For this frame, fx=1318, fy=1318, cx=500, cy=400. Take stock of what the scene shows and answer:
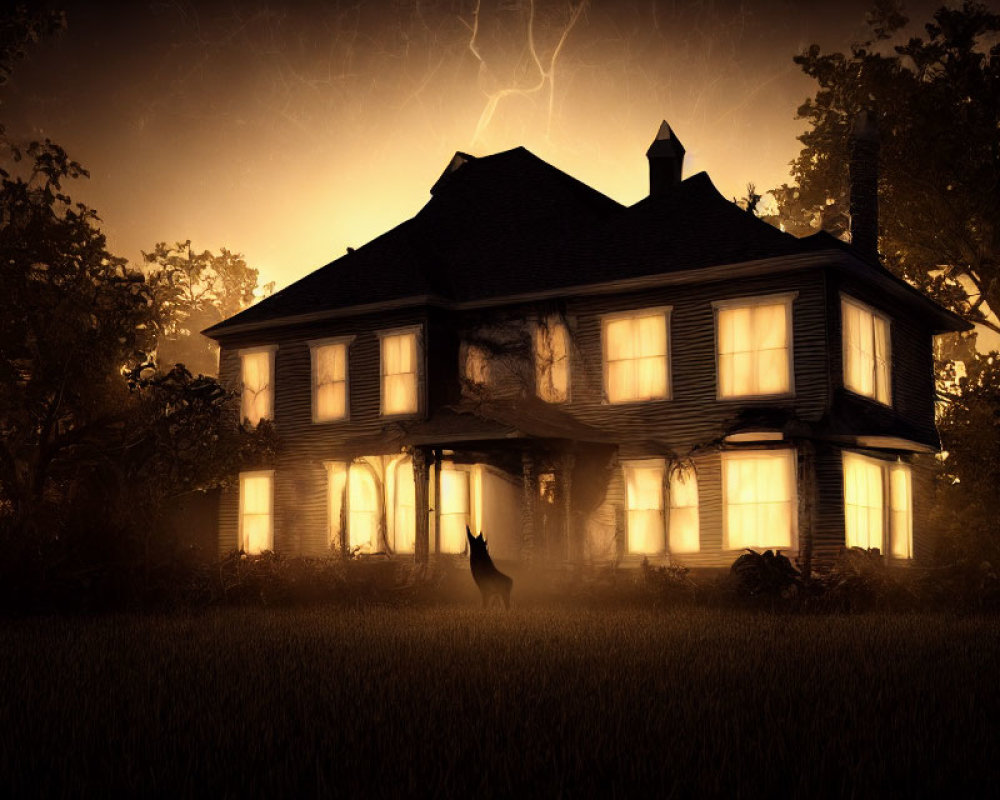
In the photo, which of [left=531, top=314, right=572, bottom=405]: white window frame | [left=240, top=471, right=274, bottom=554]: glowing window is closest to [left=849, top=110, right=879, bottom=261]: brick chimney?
[left=531, top=314, right=572, bottom=405]: white window frame

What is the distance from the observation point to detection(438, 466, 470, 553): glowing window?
30234mm

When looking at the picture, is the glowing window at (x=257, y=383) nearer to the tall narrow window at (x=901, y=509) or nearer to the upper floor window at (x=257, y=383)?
the upper floor window at (x=257, y=383)

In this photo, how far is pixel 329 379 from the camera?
3241 centimetres

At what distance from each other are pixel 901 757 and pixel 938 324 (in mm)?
26471

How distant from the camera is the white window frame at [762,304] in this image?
26359mm

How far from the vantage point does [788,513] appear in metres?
26.2

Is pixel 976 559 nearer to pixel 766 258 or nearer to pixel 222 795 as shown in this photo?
pixel 766 258

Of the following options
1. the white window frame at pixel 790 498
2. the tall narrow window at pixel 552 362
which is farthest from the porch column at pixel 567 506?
the white window frame at pixel 790 498

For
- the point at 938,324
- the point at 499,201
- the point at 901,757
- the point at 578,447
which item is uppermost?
the point at 499,201

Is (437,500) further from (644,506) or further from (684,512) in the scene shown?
(684,512)

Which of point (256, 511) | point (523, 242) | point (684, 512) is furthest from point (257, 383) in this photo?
point (684, 512)

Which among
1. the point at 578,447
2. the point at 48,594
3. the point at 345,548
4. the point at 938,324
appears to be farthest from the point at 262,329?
the point at 938,324

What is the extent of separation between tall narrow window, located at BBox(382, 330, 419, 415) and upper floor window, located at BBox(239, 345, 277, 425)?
149 inches

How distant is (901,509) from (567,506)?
26.9ft
